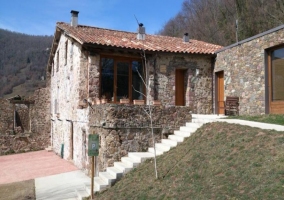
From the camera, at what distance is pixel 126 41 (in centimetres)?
1337

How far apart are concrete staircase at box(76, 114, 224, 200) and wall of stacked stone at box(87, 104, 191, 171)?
29 cm

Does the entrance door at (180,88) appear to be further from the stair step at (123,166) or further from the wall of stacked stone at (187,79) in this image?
the stair step at (123,166)

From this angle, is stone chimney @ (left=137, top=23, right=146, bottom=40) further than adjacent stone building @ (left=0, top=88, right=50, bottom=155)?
No

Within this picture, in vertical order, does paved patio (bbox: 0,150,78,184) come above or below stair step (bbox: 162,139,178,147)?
below

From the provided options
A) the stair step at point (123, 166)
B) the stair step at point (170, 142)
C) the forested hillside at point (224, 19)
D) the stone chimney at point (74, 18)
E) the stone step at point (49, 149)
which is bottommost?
the stone step at point (49, 149)

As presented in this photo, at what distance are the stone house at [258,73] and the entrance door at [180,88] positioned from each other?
6.75 ft

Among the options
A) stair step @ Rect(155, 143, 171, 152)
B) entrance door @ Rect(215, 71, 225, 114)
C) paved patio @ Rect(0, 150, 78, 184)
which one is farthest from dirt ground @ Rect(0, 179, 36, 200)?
entrance door @ Rect(215, 71, 225, 114)

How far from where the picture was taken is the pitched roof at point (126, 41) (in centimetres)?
1234

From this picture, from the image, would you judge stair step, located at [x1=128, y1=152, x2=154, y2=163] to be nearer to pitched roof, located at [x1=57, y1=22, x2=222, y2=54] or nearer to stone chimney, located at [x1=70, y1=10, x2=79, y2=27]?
pitched roof, located at [x1=57, y1=22, x2=222, y2=54]

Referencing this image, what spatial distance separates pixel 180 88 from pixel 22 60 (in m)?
49.8

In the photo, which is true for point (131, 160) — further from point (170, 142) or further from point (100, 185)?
point (170, 142)

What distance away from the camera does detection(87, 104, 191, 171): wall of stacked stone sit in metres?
9.23

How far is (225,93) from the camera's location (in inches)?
522

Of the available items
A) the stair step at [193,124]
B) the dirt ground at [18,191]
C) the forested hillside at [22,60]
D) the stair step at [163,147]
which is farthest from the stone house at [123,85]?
the forested hillside at [22,60]
